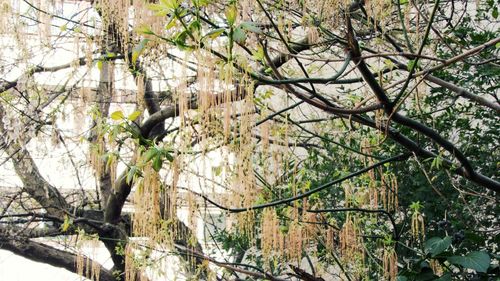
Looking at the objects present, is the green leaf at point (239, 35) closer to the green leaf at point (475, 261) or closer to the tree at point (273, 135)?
the tree at point (273, 135)

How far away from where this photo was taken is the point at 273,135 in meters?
2.95

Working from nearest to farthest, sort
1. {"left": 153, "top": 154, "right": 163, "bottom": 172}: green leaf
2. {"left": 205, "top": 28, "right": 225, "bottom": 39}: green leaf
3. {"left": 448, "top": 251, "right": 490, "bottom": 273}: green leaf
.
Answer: {"left": 205, "top": 28, "right": 225, "bottom": 39}: green leaf
{"left": 153, "top": 154, "right": 163, "bottom": 172}: green leaf
{"left": 448, "top": 251, "right": 490, "bottom": 273}: green leaf

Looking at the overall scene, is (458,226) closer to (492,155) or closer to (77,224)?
(492,155)

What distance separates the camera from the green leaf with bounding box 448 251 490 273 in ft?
8.46

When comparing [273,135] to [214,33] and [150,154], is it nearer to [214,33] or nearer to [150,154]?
[150,154]

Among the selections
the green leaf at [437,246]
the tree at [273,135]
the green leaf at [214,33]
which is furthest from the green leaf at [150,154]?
the green leaf at [437,246]

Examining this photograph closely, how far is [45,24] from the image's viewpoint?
3148 mm

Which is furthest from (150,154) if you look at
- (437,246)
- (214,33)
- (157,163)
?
(437,246)

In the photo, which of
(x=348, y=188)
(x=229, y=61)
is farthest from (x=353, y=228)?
(x=229, y=61)

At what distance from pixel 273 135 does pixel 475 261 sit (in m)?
0.85

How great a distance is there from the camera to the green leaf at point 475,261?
8.46 ft

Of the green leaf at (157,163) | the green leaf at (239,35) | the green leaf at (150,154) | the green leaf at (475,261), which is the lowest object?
the green leaf at (475,261)

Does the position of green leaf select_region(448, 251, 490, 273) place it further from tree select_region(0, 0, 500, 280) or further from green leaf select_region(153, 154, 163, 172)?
green leaf select_region(153, 154, 163, 172)

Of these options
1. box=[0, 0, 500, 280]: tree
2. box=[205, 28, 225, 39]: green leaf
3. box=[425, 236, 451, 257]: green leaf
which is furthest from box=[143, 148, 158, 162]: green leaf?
box=[425, 236, 451, 257]: green leaf
